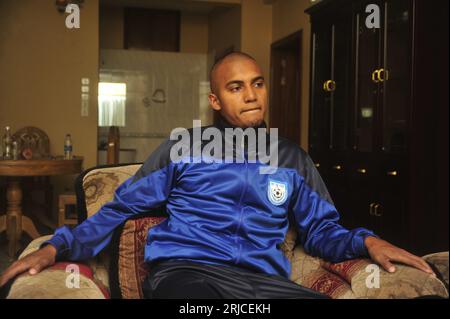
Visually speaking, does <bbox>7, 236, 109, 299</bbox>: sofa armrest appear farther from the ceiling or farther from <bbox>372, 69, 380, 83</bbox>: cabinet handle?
the ceiling

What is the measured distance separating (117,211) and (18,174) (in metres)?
2.64

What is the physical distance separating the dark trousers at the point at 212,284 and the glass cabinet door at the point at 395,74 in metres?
1.75

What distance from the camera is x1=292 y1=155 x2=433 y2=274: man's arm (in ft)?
4.53

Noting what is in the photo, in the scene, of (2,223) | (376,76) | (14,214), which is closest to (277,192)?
(376,76)

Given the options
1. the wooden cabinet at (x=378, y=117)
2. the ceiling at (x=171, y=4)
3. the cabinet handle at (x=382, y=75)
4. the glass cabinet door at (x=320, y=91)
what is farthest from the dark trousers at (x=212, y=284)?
the ceiling at (x=171, y=4)

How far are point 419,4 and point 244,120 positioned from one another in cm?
170

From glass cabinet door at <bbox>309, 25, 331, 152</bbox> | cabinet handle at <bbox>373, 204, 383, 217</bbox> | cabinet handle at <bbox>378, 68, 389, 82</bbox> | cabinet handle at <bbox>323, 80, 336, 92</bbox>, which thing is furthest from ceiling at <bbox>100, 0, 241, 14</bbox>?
cabinet handle at <bbox>373, 204, 383, 217</bbox>

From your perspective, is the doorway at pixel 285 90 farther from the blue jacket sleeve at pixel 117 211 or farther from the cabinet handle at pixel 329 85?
the blue jacket sleeve at pixel 117 211

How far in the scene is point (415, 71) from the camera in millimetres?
2695

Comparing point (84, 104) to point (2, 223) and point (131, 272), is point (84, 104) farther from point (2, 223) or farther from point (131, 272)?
point (131, 272)

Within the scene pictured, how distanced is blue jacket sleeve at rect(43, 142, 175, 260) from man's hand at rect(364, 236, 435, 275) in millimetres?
601

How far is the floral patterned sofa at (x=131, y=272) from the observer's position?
1178mm
